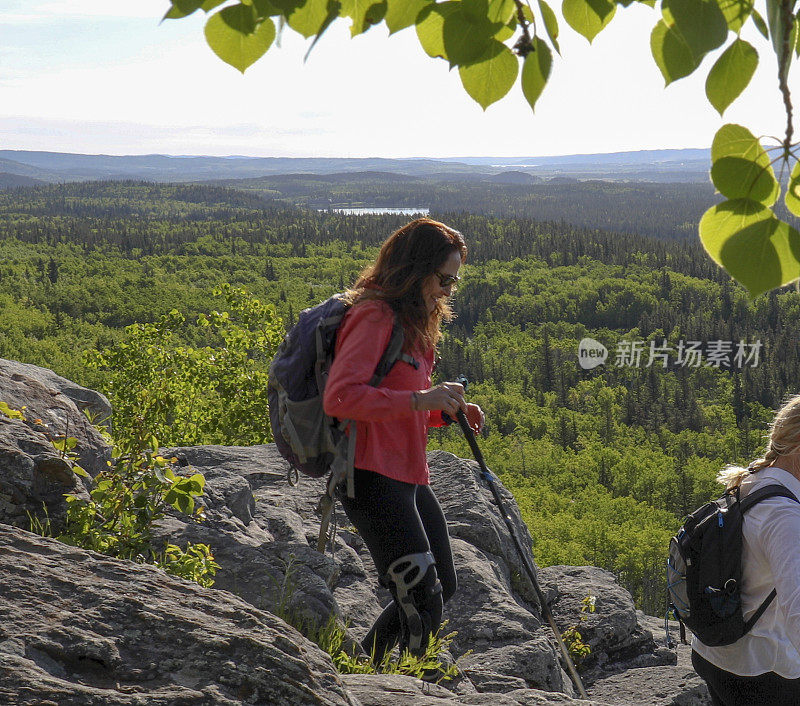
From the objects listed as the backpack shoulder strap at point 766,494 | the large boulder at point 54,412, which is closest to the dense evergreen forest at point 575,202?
the large boulder at point 54,412

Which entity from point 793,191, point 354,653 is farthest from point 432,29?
point 354,653

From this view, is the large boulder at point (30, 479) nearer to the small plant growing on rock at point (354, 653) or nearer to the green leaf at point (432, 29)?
the small plant growing on rock at point (354, 653)

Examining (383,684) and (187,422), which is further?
(187,422)

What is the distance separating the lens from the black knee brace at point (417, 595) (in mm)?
2514

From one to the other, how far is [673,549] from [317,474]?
115 centimetres

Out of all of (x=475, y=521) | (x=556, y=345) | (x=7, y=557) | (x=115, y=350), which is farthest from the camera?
(x=556, y=345)

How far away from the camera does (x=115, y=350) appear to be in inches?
584

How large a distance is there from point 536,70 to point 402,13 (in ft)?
0.50

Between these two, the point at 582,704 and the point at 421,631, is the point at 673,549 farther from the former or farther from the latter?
the point at 421,631

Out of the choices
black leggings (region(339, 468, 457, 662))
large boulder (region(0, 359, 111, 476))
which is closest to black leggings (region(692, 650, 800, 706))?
black leggings (region(339, 468, 457, 662))

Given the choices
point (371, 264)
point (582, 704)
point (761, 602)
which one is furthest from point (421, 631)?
point (371, 264)

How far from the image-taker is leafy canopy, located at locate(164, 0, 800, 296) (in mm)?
625
